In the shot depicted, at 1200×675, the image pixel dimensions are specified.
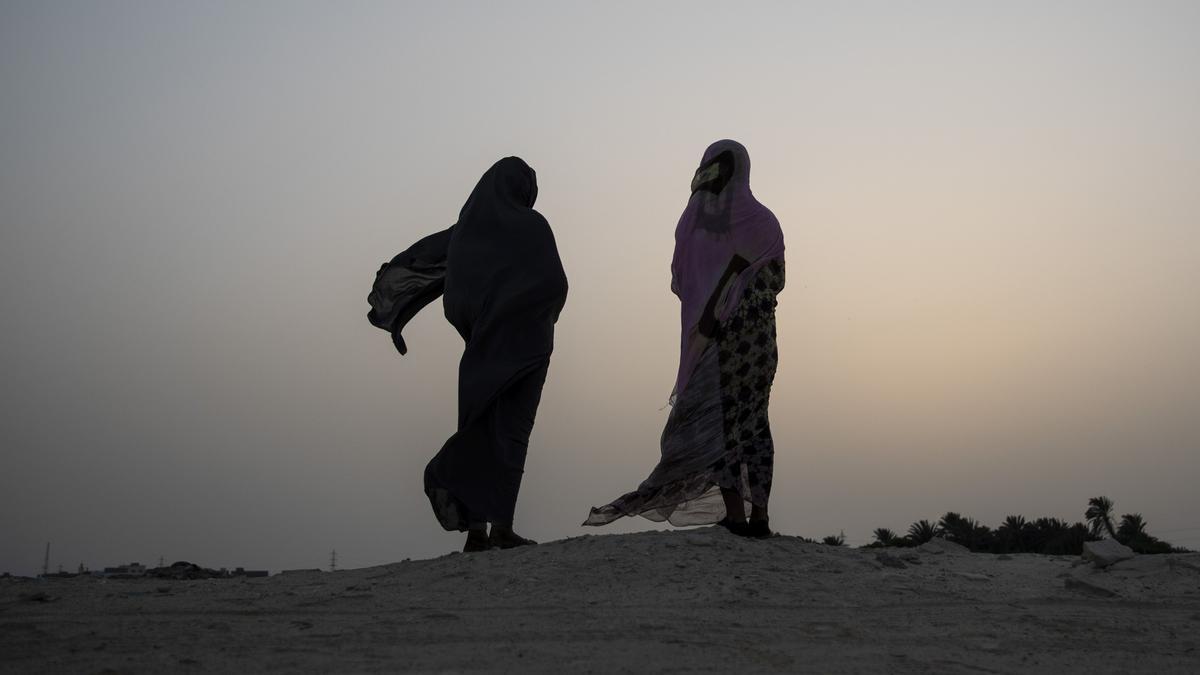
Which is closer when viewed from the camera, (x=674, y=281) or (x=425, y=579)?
(x=425, y=579)

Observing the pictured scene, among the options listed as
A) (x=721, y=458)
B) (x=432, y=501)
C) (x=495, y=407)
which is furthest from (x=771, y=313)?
(x=432, y=501)

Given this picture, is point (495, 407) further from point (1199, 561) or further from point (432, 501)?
point (1199, 561)

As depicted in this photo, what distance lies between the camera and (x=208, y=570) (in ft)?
26.2

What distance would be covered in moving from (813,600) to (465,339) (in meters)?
3.34

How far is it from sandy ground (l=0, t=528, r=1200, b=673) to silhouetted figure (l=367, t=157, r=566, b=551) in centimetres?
56

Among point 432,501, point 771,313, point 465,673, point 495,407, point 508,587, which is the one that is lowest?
point 465,673

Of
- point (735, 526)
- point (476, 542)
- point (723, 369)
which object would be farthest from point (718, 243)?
point (476, 542)

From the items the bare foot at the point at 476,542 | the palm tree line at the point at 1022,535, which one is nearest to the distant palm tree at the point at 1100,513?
the palm tree line at the point at 1022,535

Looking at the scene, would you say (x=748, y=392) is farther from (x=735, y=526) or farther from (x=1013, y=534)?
(x=1013, y=534)

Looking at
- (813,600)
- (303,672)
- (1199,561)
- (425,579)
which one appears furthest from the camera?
(1199,561)

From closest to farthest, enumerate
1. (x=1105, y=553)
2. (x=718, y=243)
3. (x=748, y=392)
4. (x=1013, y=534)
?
(x=1105, y=553) < (x=748, y=392) < (x=718, y=243) < (x=1013, y=534)

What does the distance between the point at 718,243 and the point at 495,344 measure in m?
1.65

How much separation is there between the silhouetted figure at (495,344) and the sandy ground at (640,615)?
0.56 m

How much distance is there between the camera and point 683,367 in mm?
7918
